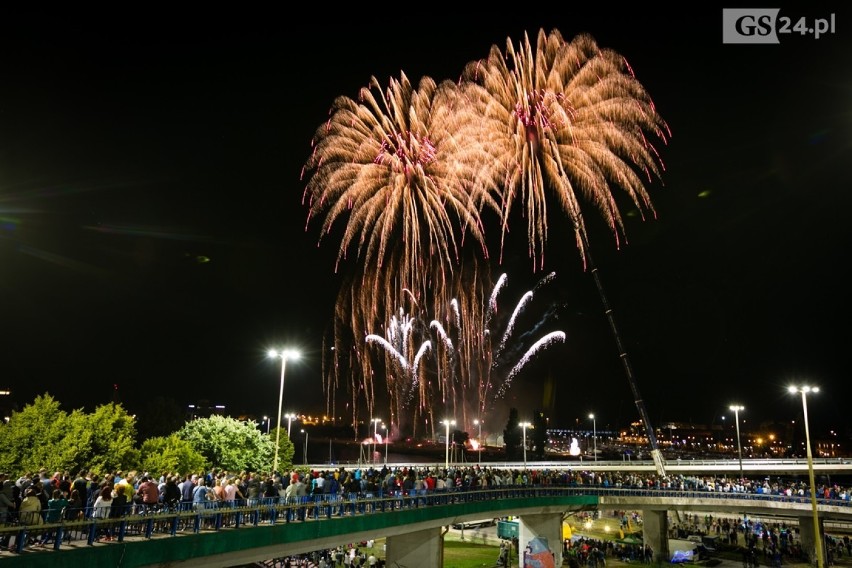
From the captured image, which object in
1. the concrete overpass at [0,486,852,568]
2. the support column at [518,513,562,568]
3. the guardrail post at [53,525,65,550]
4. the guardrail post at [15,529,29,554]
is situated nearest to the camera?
the guardrail post at [15,529,29,554]

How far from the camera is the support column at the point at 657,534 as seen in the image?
5084 centimetres

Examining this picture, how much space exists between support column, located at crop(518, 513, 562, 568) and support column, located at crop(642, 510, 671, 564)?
14.1 m

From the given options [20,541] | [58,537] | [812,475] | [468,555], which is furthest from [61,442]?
[812,475]

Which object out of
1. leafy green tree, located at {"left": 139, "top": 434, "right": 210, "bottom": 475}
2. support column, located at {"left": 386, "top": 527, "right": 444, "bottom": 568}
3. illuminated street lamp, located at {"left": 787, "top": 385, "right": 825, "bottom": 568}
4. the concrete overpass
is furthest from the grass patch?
illuminated street lamp, located at {"left": 787, "top": 385, "right": 825, "bottom": 568}

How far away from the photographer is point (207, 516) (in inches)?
703

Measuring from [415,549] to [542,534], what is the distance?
1374 centimetres

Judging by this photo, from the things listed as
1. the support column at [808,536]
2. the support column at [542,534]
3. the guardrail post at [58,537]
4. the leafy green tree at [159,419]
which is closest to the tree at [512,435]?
the leafy green tree at [159,419]

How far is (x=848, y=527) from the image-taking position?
259 feet

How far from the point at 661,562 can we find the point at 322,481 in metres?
38.0

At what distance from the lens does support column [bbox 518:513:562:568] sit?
40.3 meters

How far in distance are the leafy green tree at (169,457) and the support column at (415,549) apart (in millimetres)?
18445

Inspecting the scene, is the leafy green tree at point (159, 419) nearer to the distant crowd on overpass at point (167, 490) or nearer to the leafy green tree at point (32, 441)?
the leafy green tree at point (32, 441)

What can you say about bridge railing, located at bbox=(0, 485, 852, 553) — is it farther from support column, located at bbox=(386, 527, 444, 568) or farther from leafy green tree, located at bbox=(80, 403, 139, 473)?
leafy green tree, located at bbox=(80, 403, 139, 473)

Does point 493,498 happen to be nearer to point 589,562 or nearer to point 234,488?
point 589,562
